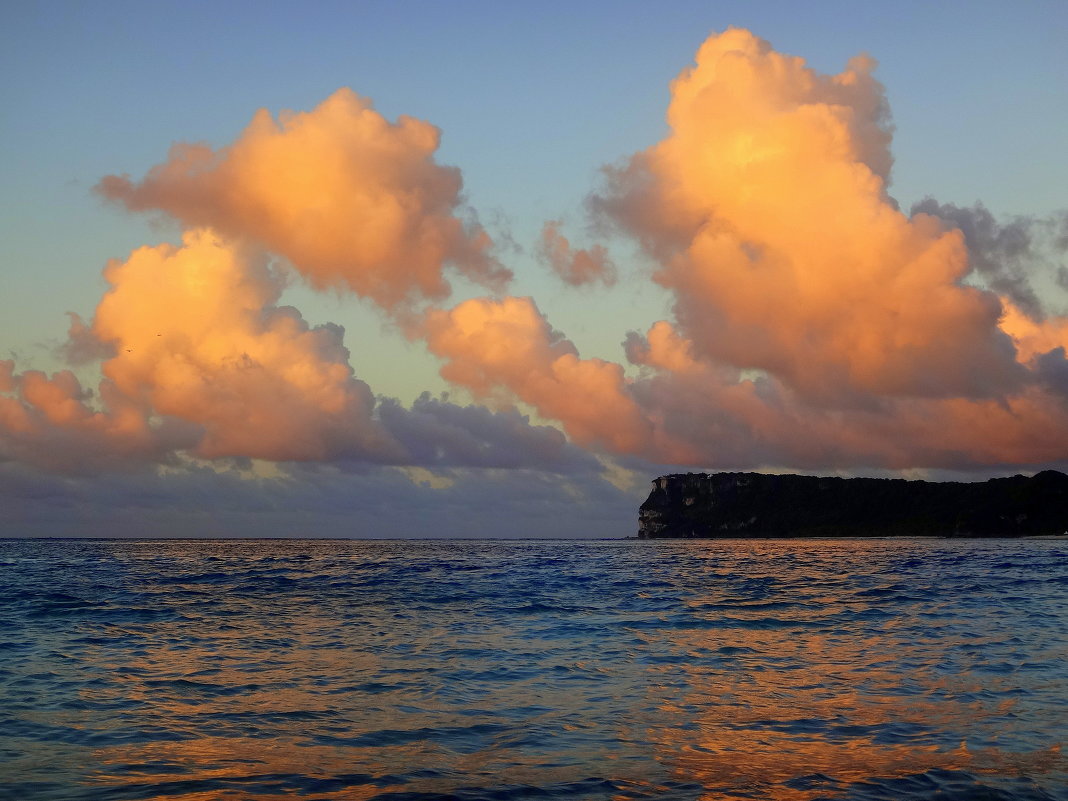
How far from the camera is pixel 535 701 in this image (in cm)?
1964

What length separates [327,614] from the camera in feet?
124

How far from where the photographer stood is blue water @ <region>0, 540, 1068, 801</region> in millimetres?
13617

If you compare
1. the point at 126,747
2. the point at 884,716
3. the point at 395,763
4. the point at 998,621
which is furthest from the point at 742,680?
the point at 998,621

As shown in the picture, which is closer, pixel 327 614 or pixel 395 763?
pixel 395 763

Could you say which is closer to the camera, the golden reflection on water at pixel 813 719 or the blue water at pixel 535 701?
the blue water at pixel 535 701

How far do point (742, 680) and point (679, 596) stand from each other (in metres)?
24.8

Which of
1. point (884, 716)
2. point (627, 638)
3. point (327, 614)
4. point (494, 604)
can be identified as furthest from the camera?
point (494, 604)

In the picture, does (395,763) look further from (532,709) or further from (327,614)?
(327,614)

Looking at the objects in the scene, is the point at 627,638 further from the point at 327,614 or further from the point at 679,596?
the point at 679,596

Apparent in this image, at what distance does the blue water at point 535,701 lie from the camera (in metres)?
13.6

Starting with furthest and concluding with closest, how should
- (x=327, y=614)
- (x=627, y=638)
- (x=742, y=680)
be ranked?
(x=327, y=614)
(x=627, y=638)
(x=742, y=680)

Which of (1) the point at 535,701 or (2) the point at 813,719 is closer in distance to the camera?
(2) the point at 813,719

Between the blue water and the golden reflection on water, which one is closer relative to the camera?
the blue water

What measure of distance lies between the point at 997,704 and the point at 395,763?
495 inches
